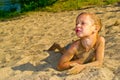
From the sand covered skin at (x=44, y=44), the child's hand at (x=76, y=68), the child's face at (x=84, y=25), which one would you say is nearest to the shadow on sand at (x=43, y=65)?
the sand covered skin at (x=44, y=44)

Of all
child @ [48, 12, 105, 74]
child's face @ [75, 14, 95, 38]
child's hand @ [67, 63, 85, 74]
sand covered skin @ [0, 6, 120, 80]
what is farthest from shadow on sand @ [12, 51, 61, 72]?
child's face @ [75, 14, 95, 38]

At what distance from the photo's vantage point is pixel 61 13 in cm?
1098

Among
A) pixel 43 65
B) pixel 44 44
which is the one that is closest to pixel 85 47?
pixel 43 65

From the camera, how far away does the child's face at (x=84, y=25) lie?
464cm

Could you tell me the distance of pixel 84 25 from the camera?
4656 mm

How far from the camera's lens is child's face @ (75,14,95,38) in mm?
4641

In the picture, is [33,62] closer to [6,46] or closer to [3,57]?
[3,57]

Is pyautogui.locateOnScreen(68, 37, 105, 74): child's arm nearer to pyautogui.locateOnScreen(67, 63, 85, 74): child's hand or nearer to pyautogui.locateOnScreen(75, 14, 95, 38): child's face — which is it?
pyautogui.locateOnScreen(67, 63, 85, 74): child's hand

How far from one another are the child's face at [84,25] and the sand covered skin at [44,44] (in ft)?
1.52

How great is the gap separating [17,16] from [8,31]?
2.72 m

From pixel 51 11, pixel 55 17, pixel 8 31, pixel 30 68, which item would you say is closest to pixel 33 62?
pixel 30 68

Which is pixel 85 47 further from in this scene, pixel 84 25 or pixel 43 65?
pixel 43 65

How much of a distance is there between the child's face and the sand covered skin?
1.52 ft

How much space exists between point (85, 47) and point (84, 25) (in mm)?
372
